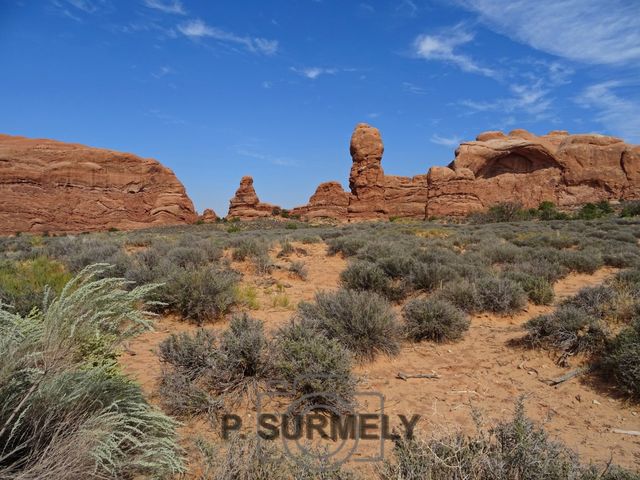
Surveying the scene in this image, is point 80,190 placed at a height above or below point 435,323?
above

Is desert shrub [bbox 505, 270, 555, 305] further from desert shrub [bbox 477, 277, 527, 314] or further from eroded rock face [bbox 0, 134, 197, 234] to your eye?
eroded rock face [bbox 0, 134, 197, 234]

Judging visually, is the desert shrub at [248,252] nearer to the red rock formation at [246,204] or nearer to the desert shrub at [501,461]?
the desert shrub at [501,461]

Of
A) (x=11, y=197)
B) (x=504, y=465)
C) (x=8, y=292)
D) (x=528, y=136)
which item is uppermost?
(x=528, y=136)

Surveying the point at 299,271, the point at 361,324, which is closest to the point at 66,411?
the point at 361,324

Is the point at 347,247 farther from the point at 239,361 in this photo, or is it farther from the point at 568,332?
the point at 239,361

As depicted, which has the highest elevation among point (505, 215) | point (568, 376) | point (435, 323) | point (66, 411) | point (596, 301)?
point (505, 215)

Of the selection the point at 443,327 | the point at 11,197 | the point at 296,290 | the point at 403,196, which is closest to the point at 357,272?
the point at 296,290

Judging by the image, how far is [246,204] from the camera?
57.0 metres

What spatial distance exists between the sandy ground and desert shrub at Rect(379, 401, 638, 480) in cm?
17

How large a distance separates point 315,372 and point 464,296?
3.33 metres

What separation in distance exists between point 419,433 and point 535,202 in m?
59.7

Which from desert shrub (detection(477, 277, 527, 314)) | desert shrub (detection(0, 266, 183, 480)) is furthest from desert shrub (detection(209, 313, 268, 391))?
desert shrub (detection(477, 277, 527, 314))

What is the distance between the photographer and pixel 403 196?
53.7 meters

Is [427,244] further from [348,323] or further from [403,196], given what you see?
[403,196]
